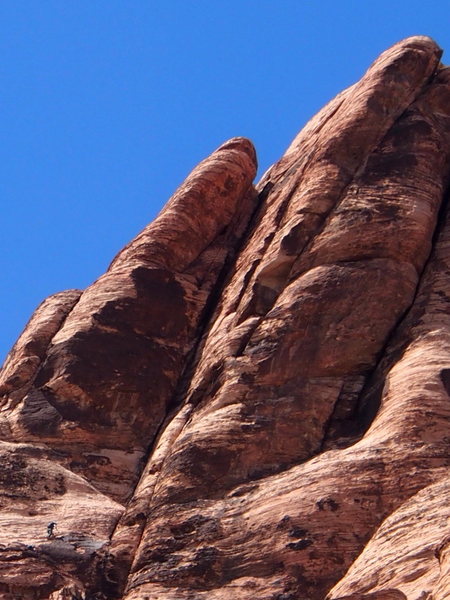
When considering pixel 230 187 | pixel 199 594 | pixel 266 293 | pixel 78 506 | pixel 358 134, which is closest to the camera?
pixel 199 594

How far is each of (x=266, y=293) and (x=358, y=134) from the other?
465cm

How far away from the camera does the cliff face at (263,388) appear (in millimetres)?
26000

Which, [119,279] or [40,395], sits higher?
[119,279]

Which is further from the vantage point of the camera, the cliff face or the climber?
the climber

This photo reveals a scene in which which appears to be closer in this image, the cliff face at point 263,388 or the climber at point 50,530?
the cliff face at point 263,388

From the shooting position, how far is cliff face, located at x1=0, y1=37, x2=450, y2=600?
26000 millimetres

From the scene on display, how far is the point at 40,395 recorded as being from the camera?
32.1m

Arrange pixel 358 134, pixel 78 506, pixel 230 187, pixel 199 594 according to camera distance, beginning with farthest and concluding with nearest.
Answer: pixel 230 187 < pixel 358 134 < pixel 78 506 < pixel 199 594

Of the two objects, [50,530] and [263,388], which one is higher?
[263,388]

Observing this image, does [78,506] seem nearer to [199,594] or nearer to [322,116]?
[199,594]

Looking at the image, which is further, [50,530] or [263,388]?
[263,388]

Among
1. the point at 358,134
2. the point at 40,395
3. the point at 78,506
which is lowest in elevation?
the point at 78,506

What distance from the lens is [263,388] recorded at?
95.6ft

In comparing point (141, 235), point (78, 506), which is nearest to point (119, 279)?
point (141, 235)
